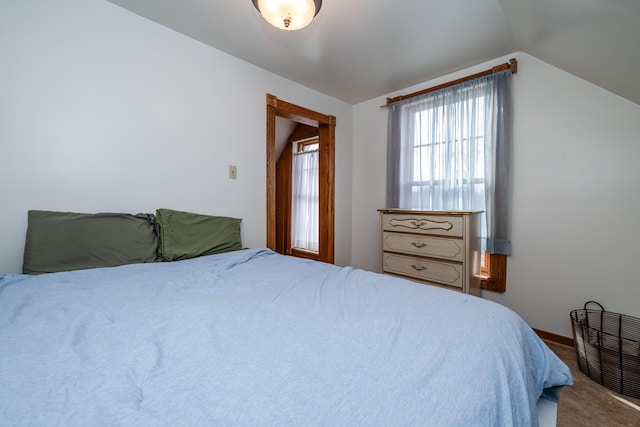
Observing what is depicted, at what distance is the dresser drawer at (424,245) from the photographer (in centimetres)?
205

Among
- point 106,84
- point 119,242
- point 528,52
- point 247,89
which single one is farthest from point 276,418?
point 528,52

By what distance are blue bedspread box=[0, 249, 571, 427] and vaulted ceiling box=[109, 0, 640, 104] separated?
62.7 inches

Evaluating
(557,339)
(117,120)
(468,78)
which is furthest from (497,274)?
(117,120)

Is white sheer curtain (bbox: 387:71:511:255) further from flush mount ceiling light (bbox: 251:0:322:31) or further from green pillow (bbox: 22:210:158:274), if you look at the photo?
green pillow (bbox: 22:210:158:274)

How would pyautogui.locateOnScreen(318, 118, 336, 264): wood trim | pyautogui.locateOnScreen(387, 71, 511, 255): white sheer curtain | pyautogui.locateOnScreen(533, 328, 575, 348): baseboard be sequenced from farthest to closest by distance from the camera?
pyautogui.locateOnScreen(318, 118, 336, 264): wood trim
pyautogui.locateOnScreen(387, 71, 511, 255): white sheer curtain
pyautogui.locateOnScreen(533, 328, 575, 348): baseboard

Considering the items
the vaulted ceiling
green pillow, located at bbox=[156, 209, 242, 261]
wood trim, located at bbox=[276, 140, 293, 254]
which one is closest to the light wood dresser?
the vaulted ceiling

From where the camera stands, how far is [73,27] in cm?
156

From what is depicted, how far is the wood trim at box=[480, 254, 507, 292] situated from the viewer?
224 centimetres

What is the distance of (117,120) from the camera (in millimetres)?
1694

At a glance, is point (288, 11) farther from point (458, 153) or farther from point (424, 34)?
point (458, 153)

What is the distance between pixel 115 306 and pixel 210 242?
99 centimetres

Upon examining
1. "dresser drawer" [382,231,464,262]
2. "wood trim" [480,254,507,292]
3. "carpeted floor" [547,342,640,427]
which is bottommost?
"carpeted floor" [547,342,640,427]

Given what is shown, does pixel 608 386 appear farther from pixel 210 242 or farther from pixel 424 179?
pixel 210 242

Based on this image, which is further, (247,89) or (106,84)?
(247,89)
